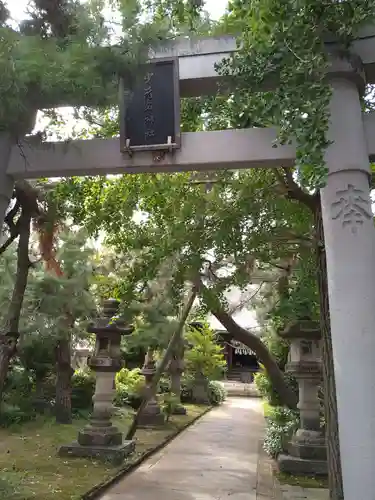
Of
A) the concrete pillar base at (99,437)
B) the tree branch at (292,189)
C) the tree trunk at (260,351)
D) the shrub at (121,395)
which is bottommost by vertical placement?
the concrete pillar base at (99,437)

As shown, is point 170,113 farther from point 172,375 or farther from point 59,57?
point 172,375

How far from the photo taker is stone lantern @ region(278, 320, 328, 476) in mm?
6953

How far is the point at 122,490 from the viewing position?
20.0ft

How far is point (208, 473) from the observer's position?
24.1ft

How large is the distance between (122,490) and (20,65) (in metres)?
5.30

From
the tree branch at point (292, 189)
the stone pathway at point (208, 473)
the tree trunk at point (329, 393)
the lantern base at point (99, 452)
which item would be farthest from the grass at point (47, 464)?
the tree branch at point (292, 189)

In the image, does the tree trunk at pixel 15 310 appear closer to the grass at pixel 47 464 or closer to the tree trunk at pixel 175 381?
the grass at pixel 47 464

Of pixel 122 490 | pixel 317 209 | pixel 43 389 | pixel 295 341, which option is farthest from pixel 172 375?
pixel 317 209

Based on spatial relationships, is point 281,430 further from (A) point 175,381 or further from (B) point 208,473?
(A) point 175,381

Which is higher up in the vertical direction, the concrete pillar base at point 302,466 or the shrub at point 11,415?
the shrub at point 11,415

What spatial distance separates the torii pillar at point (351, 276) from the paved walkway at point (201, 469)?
3367 mm

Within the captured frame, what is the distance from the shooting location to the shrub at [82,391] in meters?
13.2

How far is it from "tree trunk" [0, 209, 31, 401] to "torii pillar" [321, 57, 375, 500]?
2.89 metres

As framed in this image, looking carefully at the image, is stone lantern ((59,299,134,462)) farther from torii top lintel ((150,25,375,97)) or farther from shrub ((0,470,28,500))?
torii top lintel ((150,25,375,97))
